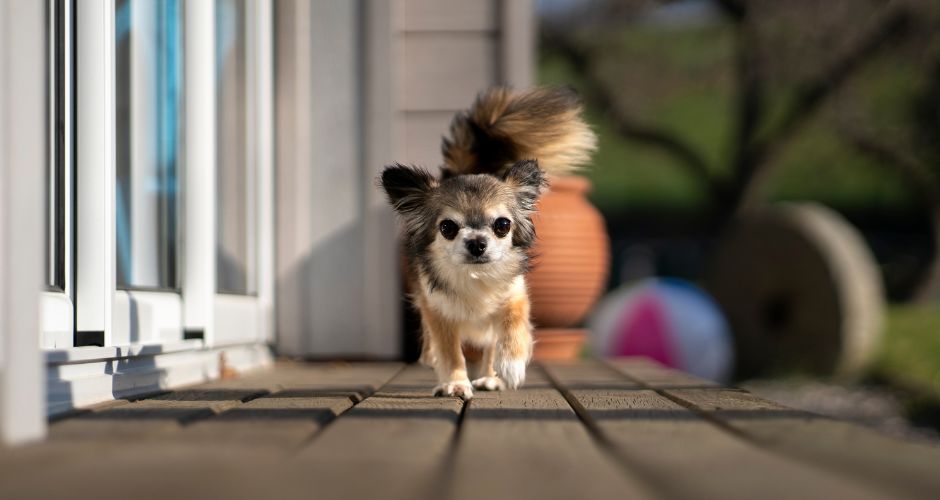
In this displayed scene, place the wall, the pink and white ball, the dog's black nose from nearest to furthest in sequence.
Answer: the dog's black nose, the wall, the pink and white ball

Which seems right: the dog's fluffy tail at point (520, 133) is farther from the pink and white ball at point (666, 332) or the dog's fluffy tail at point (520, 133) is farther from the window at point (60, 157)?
the pink and white ball at point (666, 332)

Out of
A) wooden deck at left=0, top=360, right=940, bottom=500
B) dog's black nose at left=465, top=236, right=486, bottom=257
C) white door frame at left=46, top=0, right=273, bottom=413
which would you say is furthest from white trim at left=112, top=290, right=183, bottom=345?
dog's black nose at left=465, top=236, right=486, bottom=257

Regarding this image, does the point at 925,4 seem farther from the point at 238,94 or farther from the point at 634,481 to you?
the point at 634,481

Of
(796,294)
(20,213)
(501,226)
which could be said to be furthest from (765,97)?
(20,213)

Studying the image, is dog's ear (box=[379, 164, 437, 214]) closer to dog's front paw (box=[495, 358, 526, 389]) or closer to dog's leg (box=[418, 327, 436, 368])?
dog's leg (box=[418, 327, 436, 368])

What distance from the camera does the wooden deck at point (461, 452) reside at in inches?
46.6

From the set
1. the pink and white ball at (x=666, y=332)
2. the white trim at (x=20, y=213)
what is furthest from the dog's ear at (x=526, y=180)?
the pink and white ball at (x=666, y=332)

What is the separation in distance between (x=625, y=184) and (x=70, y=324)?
9.26 meters

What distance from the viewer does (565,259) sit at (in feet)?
13.0

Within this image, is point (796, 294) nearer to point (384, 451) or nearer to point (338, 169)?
point (338, 169)

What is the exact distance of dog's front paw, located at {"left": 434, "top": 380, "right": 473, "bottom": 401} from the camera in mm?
2428

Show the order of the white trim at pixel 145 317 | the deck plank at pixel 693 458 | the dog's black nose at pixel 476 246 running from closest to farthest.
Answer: the deck plank at pixel 693 458 → the white trim at pixel 145 317 → the dog's black nose at pixel 476 246

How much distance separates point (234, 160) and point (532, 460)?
7.54 ft

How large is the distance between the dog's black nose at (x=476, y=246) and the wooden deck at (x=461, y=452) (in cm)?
52
